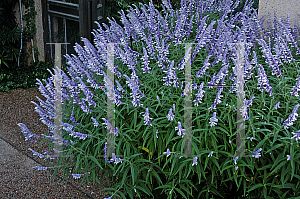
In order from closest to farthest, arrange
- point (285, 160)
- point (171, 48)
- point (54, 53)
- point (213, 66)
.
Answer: point (285, 160), point (213, 66), point (171, 48), point (54, 53)

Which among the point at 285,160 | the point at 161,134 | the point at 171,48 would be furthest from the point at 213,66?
the point at 285,160

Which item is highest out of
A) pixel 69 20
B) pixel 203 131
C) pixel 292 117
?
pixel 69 20

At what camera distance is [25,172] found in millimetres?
3400

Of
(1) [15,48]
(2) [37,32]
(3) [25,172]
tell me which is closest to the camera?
(3) [25,172]

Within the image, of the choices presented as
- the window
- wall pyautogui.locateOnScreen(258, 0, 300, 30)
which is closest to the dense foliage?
the window

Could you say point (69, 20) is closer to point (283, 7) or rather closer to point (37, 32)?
point (37, 32)

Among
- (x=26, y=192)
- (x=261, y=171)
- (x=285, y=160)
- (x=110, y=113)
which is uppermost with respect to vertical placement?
(x=110, y=113)

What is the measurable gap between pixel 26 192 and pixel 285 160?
256 cm

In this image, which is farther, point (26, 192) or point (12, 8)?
point (12, 8)

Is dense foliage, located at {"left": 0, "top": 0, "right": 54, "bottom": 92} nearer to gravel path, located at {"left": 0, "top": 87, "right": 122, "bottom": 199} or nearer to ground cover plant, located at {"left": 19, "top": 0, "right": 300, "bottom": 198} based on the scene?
gravel path, located at {"left": 0, "top": 87, "right": 122, "bottom": 199}

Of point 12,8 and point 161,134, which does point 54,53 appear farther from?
point 161,134

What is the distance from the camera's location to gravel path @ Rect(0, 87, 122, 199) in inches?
118

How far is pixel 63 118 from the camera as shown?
2334 millimetres

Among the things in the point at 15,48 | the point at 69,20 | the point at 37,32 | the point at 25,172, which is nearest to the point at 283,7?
the point at 25,172
